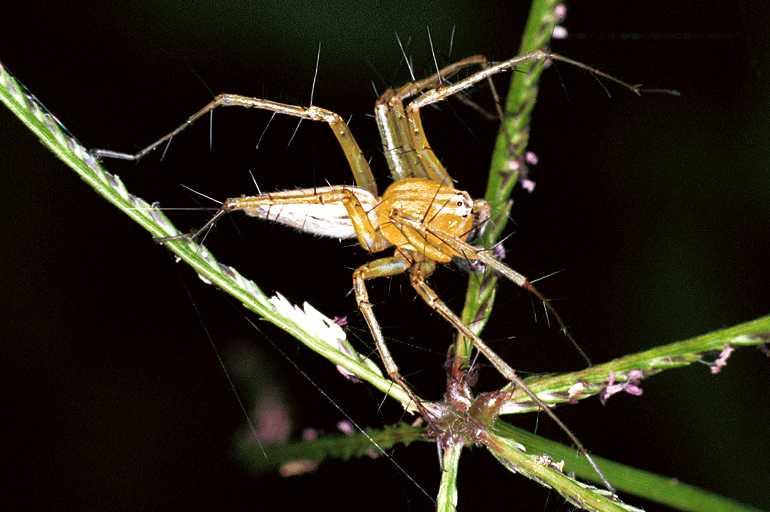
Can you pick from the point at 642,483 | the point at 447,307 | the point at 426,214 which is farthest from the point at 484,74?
the point at 642,483

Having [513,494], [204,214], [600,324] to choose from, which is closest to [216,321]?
[204,214]

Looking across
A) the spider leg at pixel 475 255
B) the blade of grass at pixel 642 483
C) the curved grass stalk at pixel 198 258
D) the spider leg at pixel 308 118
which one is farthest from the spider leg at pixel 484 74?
the blade of grass at pixel 642 483

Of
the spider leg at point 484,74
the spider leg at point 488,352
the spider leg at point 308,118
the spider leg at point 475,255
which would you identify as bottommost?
the spider leg at point 488,352

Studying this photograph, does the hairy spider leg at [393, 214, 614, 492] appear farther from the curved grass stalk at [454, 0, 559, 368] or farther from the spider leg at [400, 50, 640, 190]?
the spider leg at [400, 50, 640, 190]

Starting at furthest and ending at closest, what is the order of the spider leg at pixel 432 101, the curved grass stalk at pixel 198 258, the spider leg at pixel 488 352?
the spider leg at pixel 432 101
the spider leg at pixel 488 352
the curved grass stalk at pixel 198 258

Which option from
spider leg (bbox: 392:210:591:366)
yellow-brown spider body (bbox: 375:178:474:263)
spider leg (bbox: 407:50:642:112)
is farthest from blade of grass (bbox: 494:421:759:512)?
spider leg (bbox: 407:50:642:112)

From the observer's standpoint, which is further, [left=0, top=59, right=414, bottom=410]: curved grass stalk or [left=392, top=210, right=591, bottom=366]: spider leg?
[left=392, top=210, right=591, bottom=366]: spider leg

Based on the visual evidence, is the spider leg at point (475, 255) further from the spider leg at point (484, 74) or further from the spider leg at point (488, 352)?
the spider leg at point (484, 74)

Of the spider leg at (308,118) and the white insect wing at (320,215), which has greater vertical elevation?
the spider leg at (308,118)
